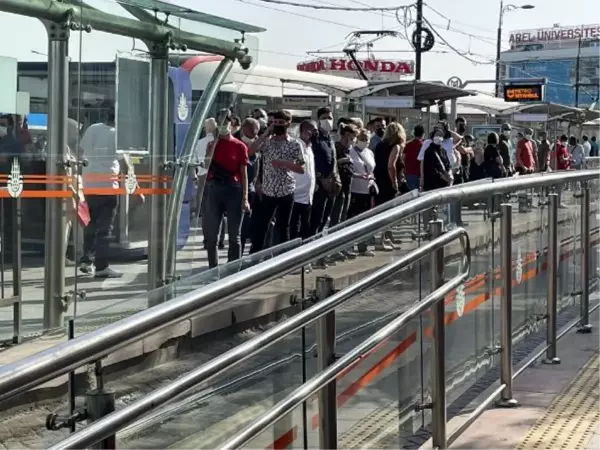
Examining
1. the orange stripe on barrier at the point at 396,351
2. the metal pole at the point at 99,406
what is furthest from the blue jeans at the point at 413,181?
the metal pole at the point at 99,406

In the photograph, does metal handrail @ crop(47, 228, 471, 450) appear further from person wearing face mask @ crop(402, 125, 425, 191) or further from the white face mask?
person wearing face mask @ crop(402, 125, 425, 191)

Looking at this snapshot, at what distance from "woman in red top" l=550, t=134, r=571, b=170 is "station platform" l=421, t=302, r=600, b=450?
20.7 metres

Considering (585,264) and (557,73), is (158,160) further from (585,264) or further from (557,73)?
(557,73)

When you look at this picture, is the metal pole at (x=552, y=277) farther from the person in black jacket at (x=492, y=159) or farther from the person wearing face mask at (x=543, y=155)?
the person wearing face mask at (x=543, y=155)

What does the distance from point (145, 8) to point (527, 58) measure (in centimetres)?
11414

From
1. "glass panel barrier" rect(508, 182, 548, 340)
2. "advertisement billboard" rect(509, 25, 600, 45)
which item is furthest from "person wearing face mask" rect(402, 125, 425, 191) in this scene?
"advertisement billboard" rect(509, 25, 600, 45)

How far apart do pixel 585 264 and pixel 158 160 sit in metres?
3.49

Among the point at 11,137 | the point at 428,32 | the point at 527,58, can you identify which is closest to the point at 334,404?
the point at 11,137

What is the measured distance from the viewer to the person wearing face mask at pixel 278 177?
→ 10.1 meters

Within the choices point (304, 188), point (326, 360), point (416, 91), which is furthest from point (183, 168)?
point (416, 91)

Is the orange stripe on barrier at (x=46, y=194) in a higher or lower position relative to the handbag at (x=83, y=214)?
higher

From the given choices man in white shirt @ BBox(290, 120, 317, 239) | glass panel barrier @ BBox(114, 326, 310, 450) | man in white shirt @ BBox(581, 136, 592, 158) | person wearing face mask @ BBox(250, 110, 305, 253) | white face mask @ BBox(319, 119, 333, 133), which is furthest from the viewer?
man in white shirt @ BBox(581, 136, 592, 158)

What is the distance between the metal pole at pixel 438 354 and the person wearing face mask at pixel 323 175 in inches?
273

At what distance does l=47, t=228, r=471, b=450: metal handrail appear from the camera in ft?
6.57
